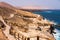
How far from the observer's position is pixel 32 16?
15.3m

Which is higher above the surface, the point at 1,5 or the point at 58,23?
the point at 1,5

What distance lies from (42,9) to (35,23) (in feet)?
7.30

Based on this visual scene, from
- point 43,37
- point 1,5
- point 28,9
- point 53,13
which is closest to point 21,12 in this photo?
point 28,9

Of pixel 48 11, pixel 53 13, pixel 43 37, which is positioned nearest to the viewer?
pixel 43 37

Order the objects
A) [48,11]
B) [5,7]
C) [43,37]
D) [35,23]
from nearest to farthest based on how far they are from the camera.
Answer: [43,37], [35,23], [5,7], [48,11]

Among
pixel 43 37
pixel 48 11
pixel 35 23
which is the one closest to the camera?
pixel 43 37

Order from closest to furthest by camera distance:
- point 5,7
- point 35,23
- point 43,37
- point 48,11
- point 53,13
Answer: point 43,37, point 35,23, point 5,7, point 48,11, point 53,13

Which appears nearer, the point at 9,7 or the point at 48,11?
the point at 9,7

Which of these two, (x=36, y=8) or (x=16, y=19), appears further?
(x=36, y=8)

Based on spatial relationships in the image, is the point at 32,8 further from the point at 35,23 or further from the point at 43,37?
the point at 43,37

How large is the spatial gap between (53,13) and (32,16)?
2.90 meters

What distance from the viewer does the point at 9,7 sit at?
14.5m

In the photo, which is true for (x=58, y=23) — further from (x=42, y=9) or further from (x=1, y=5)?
(x=1, y=5)

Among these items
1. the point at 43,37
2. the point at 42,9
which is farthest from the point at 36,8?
the point at 43,37
